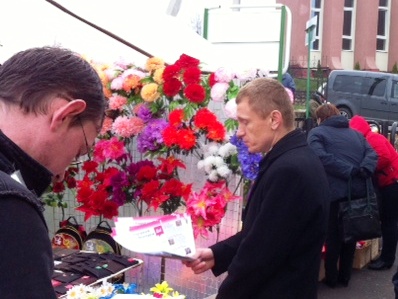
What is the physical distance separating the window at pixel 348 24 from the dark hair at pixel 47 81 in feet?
92.2

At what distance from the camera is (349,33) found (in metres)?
28.2

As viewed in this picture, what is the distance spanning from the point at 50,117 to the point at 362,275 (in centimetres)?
546

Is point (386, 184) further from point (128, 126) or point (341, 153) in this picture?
point (128, 126)

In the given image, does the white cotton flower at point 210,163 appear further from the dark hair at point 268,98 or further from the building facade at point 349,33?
the building facade at point 349,33

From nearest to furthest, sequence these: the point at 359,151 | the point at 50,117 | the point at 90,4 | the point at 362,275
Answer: the point at 50,117 < the point at 90,4 < the point at 359,151 < the point at 362,275

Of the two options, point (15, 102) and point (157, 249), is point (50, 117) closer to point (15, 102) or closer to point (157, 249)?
point (15, 102)

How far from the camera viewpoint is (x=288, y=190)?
7.32ft

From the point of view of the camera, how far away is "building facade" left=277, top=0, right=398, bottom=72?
25.6 metres

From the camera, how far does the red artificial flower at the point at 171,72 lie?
328cm

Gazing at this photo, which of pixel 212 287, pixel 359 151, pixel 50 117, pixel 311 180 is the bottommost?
pixel 212 287

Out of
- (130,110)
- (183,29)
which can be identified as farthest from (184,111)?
(183,29)

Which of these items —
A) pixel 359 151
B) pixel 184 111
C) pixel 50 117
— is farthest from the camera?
pixel 359 151

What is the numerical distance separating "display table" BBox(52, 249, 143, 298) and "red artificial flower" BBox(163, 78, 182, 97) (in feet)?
3.05

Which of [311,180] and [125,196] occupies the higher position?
[311,180]
